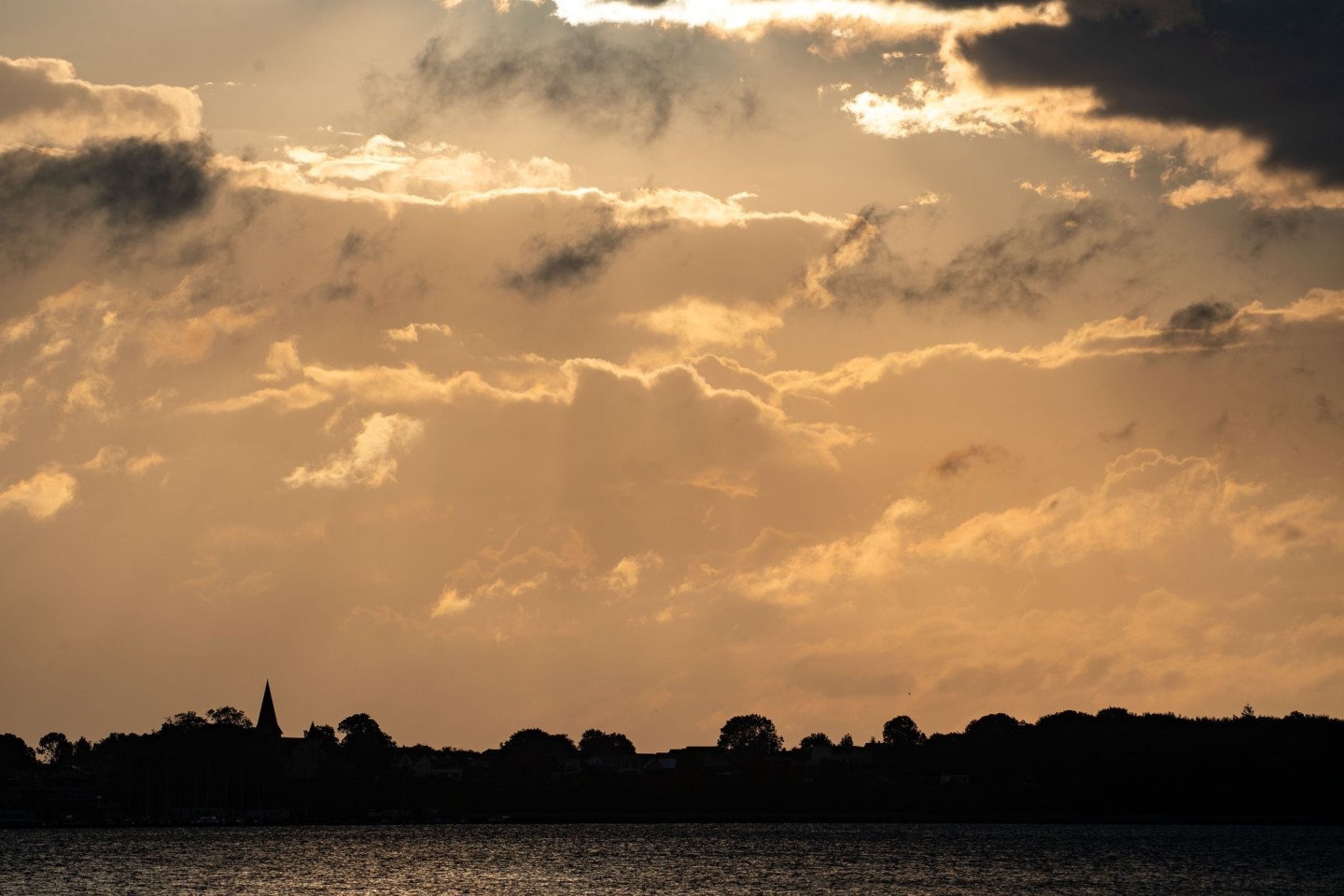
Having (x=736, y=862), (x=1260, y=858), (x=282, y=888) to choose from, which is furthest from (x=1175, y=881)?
(x=282, y=888)

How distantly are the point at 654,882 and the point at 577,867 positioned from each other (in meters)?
25.1

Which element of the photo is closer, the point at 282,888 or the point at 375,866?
the point at 282,888

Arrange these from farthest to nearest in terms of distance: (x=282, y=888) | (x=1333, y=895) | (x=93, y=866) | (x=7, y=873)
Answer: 1. (x=93, y=866)
2. (x=7, y=873)
3. (x=282, y=888)
4. (x=1333, y=895)

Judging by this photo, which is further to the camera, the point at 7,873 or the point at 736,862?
the point at 736,862

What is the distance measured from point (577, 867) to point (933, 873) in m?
37.3

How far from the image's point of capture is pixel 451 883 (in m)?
167

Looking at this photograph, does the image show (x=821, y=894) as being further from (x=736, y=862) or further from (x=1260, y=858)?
(x=1260, y=858)

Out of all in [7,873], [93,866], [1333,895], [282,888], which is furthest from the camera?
[93,866]

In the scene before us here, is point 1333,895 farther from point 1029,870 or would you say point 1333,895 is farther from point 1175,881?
point 1029,870

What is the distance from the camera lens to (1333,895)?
5920 inches

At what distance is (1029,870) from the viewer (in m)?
184

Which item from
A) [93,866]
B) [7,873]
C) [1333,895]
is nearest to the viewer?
[1333,895]

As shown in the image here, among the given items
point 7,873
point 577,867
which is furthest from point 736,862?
point 7,873

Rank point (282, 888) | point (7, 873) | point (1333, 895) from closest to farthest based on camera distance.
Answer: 1. point (1333, 895)
2. point (282, 888)
3. point (7, 873)
